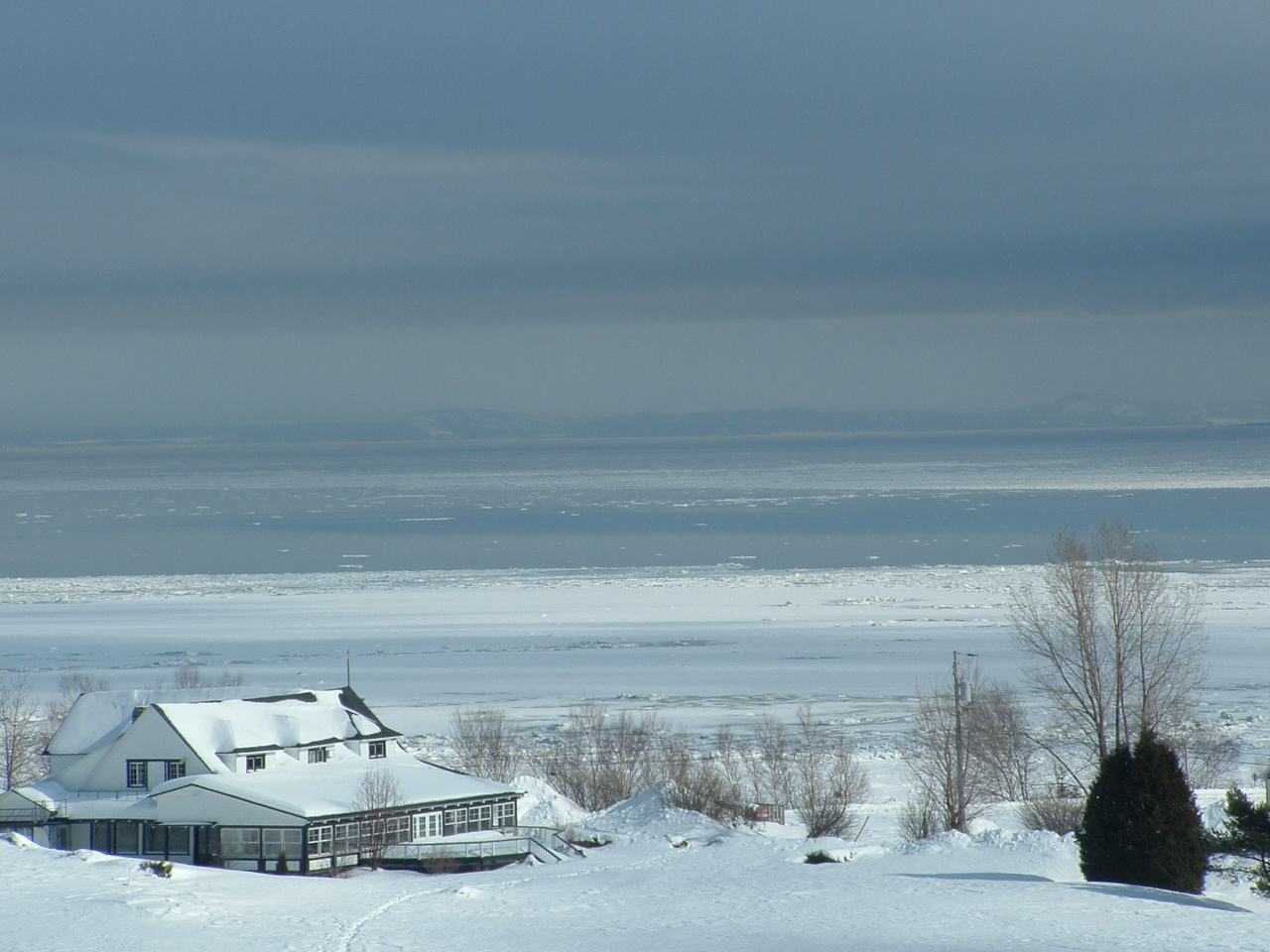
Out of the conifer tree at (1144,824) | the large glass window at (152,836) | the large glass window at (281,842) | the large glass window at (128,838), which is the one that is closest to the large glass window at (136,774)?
the large glass window at (128,838)

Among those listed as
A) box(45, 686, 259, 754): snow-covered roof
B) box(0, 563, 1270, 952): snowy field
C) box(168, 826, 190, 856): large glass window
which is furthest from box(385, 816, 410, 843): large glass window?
box(45, 686, 259, 754): snow-covered roof

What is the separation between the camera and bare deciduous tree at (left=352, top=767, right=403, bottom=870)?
116 ft

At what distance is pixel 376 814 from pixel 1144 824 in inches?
714

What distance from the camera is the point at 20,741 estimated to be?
4394 centimetres

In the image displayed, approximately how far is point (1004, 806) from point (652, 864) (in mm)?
10940

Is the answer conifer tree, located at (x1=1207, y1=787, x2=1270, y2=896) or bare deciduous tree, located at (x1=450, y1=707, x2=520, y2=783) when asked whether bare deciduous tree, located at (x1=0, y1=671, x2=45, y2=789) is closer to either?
bare deciduous tree, located at (x1=450, y1=707, x2=520, y2=783)

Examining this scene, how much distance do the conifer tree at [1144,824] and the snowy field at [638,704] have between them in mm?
691

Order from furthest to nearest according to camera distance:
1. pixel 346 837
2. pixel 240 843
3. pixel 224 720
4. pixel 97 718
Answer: pixel 97 718, pixel 224 720, pixel 346 837, pixel 240 843

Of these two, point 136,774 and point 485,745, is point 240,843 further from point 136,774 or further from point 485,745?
point 485,745

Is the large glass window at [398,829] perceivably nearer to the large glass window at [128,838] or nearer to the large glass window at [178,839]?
the large glass window at [178,839]

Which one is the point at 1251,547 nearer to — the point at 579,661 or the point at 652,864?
the point at 579,661

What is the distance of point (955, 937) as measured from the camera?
75.3 feet

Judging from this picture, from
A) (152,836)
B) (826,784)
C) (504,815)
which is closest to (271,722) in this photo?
(152,836)

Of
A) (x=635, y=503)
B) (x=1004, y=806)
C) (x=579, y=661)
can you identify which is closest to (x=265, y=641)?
(x=579, y=661)
